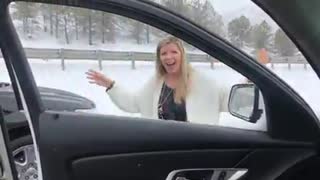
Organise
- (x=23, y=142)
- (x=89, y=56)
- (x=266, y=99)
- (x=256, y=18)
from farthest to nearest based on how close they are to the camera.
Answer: (x=23, y=142) → (x=89, y=56) → (x=266, y=99) → (x=256, y=18)

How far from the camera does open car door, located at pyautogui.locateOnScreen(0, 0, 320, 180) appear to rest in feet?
8.64

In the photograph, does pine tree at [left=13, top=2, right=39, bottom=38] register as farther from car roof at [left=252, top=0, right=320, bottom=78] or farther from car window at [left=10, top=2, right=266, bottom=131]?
car roof at [left=252, top=0, right=320, bottom=78]

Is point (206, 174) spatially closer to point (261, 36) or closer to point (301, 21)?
point (261, 36)

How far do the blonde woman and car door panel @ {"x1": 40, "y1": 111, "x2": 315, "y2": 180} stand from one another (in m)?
0.07

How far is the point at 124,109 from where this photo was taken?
2957 mm

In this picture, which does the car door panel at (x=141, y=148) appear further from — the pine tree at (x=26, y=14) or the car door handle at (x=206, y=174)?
the pine tree at (x=26, y=14)

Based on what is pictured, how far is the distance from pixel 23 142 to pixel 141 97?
66 centimetres

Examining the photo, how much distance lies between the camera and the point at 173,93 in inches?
115

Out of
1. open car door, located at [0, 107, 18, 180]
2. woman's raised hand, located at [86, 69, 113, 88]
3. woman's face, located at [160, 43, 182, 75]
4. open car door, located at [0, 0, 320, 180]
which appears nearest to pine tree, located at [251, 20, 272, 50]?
open car door, located at [0, 0, 320, 180]

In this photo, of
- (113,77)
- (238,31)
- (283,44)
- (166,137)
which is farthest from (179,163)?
(283,44)

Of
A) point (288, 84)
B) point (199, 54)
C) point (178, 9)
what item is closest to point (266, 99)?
point (288, 84)

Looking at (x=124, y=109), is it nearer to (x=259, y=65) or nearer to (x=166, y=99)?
(x=166, y=99)

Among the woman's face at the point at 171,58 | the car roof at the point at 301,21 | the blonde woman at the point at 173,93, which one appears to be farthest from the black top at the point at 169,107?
the car roof at the point at 301,21

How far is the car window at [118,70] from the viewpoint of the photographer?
272 cm
